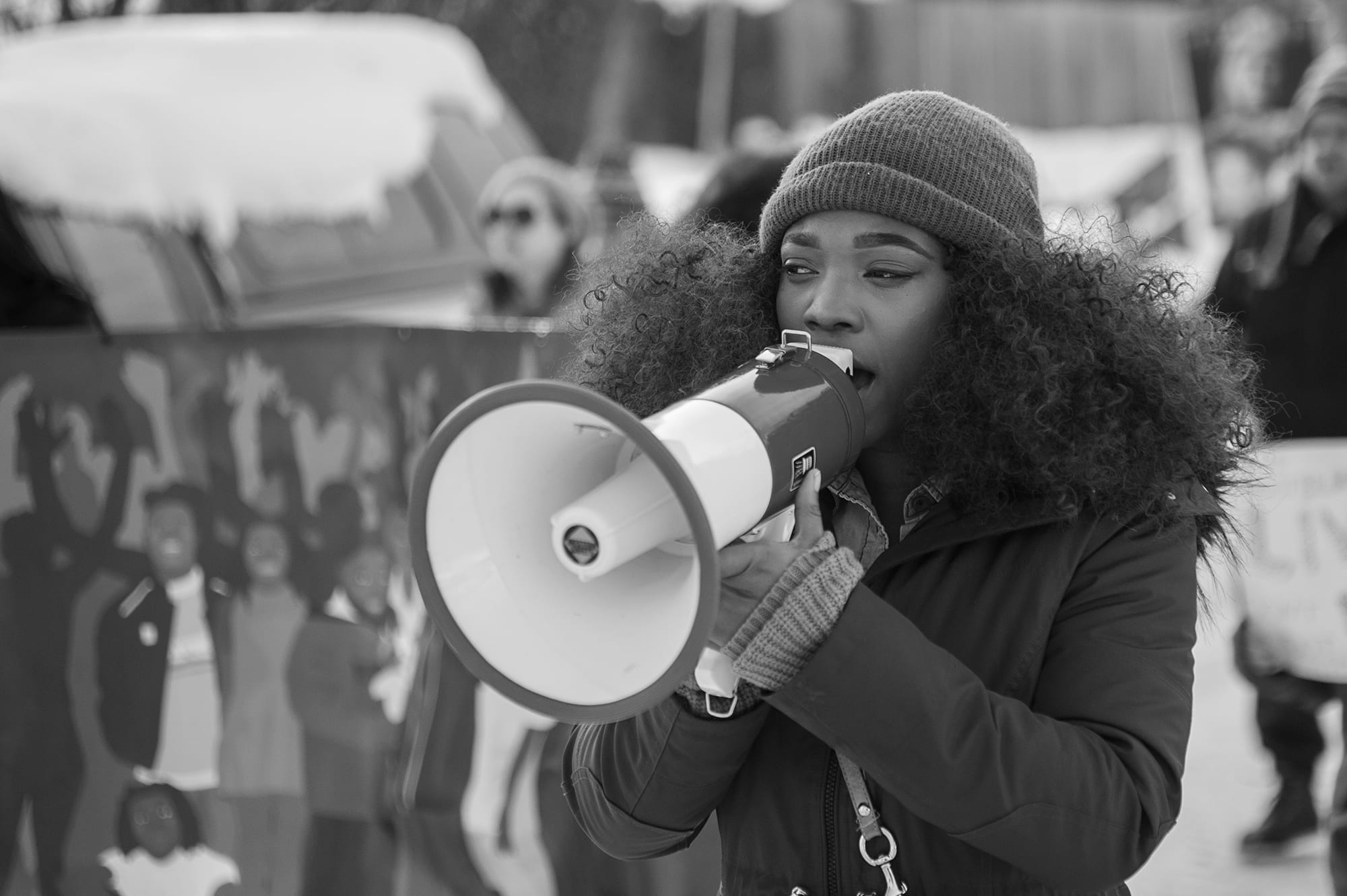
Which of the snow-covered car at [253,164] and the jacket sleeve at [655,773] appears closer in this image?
the jacket sleeve at [655,773]

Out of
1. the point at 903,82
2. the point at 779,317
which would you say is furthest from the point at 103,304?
the point at 903,82

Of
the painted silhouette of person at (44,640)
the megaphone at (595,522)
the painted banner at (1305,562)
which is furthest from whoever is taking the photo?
the painted banner at (1305,562)

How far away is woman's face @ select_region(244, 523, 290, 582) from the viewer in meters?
3.20

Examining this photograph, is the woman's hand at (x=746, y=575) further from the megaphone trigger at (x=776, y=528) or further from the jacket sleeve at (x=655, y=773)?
the jacket sleeve at (x=655, y=773)

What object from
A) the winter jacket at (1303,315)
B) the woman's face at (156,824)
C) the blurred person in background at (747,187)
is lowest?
the woman's face at (156,824)

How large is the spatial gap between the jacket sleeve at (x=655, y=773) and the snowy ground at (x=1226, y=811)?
6.26ft

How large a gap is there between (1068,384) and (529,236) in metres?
3.72

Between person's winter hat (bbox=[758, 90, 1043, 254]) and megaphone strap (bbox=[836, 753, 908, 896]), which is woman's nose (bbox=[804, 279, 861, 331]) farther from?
megaphone strap (bbox=[836, 753, 908, 896])

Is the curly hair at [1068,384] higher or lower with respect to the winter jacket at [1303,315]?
higher

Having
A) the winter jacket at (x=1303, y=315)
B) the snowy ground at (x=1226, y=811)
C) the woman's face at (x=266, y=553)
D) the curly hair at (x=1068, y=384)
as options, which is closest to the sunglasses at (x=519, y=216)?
the woman's face at (x=266, y=553)

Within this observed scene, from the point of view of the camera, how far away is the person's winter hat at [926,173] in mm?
1497

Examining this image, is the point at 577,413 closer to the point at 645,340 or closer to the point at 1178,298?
the point at 645,340

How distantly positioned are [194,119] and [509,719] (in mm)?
4418

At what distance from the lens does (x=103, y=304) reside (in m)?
6.20
